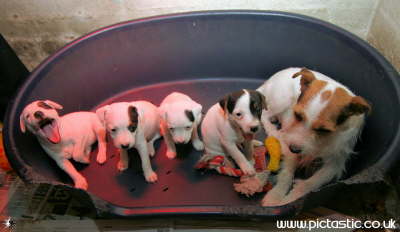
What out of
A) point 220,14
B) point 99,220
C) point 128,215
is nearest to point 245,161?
point 128,215

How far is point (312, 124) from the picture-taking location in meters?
1.66

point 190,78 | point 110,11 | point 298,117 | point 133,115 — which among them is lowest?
point 298,117

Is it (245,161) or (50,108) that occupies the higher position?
(50,108)

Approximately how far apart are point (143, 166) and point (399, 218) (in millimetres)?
1649

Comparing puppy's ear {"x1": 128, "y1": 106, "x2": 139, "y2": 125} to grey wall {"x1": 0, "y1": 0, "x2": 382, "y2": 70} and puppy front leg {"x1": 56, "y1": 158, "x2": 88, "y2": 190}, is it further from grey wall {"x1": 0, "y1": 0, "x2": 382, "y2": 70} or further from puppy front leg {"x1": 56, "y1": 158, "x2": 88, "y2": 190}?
grey wall {"x1": 0, "y1": 0, "x2": 382, "y2": 70}

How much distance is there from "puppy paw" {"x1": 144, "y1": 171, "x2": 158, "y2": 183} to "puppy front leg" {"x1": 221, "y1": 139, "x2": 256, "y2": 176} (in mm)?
520

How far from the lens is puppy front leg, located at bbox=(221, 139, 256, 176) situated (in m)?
1.99

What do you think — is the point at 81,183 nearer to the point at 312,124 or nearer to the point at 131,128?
the point at 131,128

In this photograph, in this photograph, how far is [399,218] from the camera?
6.79 ft

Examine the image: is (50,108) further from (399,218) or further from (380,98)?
(399,218)

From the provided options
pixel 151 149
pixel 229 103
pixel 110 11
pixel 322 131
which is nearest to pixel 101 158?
pixel 151 149

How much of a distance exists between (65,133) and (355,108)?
67.3 inches

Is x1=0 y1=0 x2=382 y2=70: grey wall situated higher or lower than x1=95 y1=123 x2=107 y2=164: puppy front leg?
higher

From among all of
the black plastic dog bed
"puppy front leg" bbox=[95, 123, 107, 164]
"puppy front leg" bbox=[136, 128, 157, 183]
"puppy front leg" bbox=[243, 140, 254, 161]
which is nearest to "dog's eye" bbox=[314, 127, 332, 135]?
the black plastic dog bed
